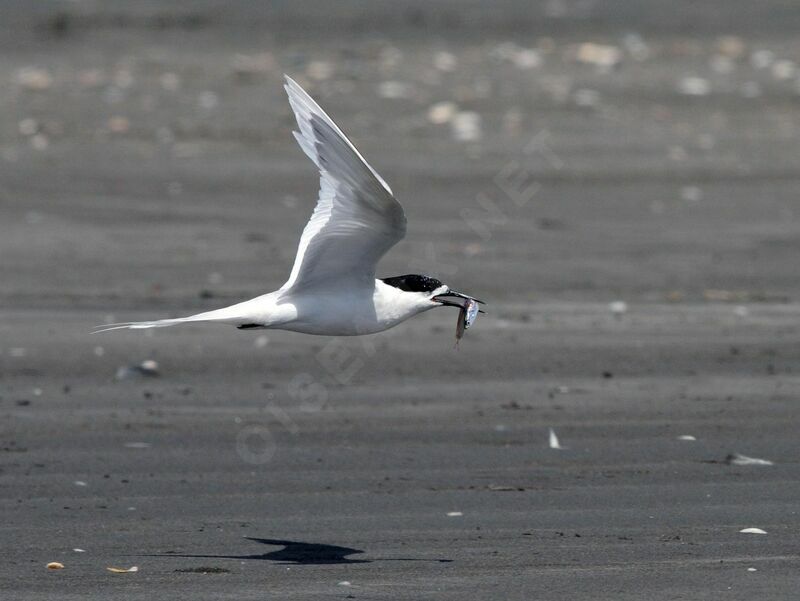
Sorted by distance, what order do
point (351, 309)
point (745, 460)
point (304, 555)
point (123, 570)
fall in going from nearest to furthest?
point (123, 570)
point (304, 555)
point (351, 309)
point (745, 460)

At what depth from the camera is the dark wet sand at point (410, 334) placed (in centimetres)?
661

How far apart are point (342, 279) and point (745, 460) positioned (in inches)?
91.3

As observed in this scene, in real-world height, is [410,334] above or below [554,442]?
above

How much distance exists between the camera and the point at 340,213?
22.4 ft

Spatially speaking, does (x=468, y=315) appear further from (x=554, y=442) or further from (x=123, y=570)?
(x=123, y=570)

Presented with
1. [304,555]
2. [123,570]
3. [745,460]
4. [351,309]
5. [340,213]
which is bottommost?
[123,570]

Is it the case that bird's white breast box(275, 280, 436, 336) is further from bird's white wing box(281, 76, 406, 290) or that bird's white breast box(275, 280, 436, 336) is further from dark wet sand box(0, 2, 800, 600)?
dark wet sand box(0, 2, 800, 600)

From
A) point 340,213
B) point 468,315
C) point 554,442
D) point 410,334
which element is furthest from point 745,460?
point 410,334

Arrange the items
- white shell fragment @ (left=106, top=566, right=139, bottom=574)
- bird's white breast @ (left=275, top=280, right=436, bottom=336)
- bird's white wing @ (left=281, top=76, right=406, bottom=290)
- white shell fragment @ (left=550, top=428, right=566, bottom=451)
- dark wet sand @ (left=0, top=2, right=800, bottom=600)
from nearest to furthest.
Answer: white shell fragment @ (left=106, top=566, right=139, bottom=574) → bird's white wing @ (left=281, top=76, right=406, bottom=290) → dark wet sand @ (left=0, top=2, right=800, bottom=600) → bird's white breast @ (left=275, top=280, right=436, bottom=336) → white shell fragment @ (left=550, top=428, right=566, bottom=451)

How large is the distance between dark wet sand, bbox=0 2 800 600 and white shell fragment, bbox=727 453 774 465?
8cm

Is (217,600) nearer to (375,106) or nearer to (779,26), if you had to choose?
(375,106)

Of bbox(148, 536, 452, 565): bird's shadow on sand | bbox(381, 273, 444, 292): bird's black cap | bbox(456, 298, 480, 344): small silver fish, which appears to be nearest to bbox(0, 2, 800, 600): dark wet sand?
bbox(148, 536, 452, 565): bird's shadow on sand

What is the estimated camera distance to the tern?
6668 mm

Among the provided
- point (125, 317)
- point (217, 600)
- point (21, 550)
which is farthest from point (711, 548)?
point (125, 317)
